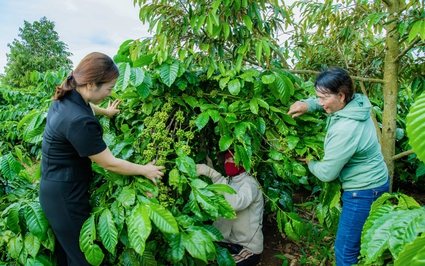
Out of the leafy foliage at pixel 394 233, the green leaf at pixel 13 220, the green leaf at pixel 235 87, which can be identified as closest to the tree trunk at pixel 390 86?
the green leaf at pixel 235 87

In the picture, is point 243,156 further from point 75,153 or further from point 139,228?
point 75,153

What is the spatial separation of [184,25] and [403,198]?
1922 mm

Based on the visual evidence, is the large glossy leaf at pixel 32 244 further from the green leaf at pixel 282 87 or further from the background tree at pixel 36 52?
the background tree at pixel 36 52

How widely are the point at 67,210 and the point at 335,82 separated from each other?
1640 mm

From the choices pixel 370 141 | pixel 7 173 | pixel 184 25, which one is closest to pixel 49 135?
pixel 7 173

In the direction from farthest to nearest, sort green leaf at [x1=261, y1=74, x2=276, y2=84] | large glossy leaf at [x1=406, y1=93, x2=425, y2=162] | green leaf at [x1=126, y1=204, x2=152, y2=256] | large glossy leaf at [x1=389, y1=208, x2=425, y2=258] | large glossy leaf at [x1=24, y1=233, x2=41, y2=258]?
green leaf at [x1=261, y1=74, x2=276, y2=84] < large glossy leaf at [x1=24, y1=233, x2=41, y2=258] < green leaf at [x1=126, y1=204, x2=152, y2=256] < large glossy leaf at [x1=389, y1=208, x2=425, y2=258] < large glossy leaf at [x1=406, y1=93, x2=425, y2=162]

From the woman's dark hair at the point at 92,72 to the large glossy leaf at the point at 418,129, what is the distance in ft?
4.44

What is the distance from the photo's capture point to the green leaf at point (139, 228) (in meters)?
1.26

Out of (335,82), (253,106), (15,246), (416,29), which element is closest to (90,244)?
(15,246)

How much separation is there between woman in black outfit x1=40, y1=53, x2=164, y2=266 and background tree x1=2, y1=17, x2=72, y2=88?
23.8 metres

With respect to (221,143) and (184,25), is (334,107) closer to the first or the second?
(221,143)

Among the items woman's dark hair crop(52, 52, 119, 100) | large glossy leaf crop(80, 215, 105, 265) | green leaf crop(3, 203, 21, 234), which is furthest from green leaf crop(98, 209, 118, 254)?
woman's dark hair crop(52, 52, 119, 100)

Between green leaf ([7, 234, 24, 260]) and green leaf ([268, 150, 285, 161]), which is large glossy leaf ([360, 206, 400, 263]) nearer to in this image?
green leaf ([268, 150, 285, 161])

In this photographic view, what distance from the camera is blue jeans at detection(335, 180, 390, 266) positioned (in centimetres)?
171
